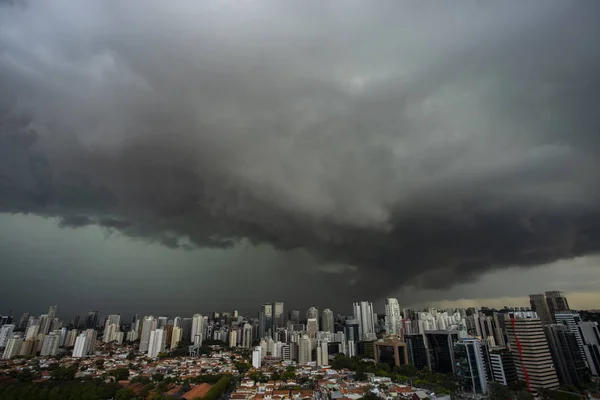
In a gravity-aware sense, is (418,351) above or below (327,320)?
below

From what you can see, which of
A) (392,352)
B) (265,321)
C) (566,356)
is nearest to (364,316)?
(265,321)

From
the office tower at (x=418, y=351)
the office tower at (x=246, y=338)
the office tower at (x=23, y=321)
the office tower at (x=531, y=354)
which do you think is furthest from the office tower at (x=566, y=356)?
the office tower at (x=23, y=321)

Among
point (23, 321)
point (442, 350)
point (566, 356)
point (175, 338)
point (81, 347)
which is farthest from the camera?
point (23, 321)

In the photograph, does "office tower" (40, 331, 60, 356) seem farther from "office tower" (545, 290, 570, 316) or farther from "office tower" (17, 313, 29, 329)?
"office tower" (545, 290, 570, 316)

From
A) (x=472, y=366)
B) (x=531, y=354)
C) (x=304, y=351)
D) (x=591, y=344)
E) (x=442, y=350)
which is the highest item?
(x=591, y=344)

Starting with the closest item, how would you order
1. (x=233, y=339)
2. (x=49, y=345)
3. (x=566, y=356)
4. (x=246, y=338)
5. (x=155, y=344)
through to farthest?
1. (x=566, y=356)
2. (x=49, y=345)
3. (x=155, y=344)
4. (x=233, y=339)
5. (x=246, y=338)

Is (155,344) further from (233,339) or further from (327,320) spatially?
(327,320)

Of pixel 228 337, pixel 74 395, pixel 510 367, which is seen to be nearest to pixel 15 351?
pixel 74 395
